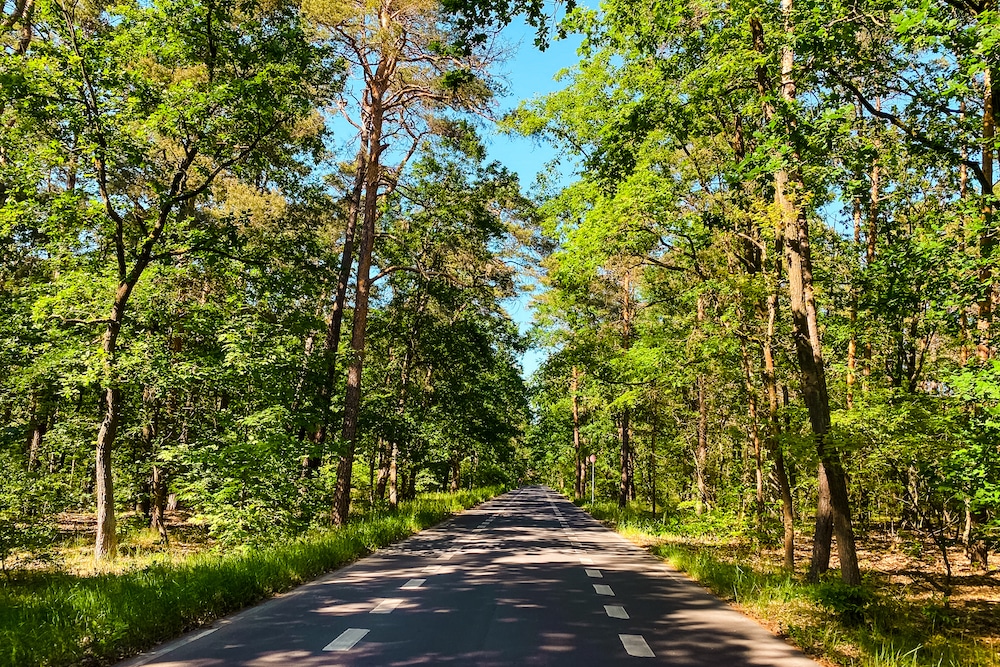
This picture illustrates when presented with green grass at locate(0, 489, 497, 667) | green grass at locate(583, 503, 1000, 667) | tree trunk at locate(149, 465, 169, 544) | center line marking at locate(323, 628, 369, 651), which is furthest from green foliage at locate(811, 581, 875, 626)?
tree trunk at locate(149, 465, 169, 544)

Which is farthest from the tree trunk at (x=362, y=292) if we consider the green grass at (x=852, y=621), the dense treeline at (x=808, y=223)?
the green grass at (x=852, y=621)

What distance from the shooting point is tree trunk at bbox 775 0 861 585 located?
24.7 ft

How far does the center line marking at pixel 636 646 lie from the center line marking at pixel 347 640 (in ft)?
7.93

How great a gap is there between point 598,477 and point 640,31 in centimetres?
4656

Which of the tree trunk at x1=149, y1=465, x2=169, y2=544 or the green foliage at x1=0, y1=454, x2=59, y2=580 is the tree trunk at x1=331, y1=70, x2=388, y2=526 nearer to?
the tree trunk at x1=149, y1=465, x2=169, y2=544

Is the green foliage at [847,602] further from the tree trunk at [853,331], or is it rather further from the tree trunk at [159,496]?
the tree trunk at [159,496]

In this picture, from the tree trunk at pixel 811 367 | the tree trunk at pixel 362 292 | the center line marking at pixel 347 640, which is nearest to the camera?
the center line marking at pixel 347 640

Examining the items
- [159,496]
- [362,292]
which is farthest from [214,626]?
[159,496]

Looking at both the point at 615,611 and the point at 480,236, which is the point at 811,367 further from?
the point at 480,236

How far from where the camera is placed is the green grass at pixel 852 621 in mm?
5000

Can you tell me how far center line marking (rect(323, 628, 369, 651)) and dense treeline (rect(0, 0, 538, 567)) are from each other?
5253mm

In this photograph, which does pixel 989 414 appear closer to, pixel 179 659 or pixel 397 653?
pixel 397 653

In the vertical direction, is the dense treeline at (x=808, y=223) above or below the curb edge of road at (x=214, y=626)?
above

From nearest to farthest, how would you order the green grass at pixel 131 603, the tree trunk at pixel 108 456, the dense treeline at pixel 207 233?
the green grass at pixel 131 603 → the dense treeline at pixel 207 233 → the tree trunk at pixel 108 456
